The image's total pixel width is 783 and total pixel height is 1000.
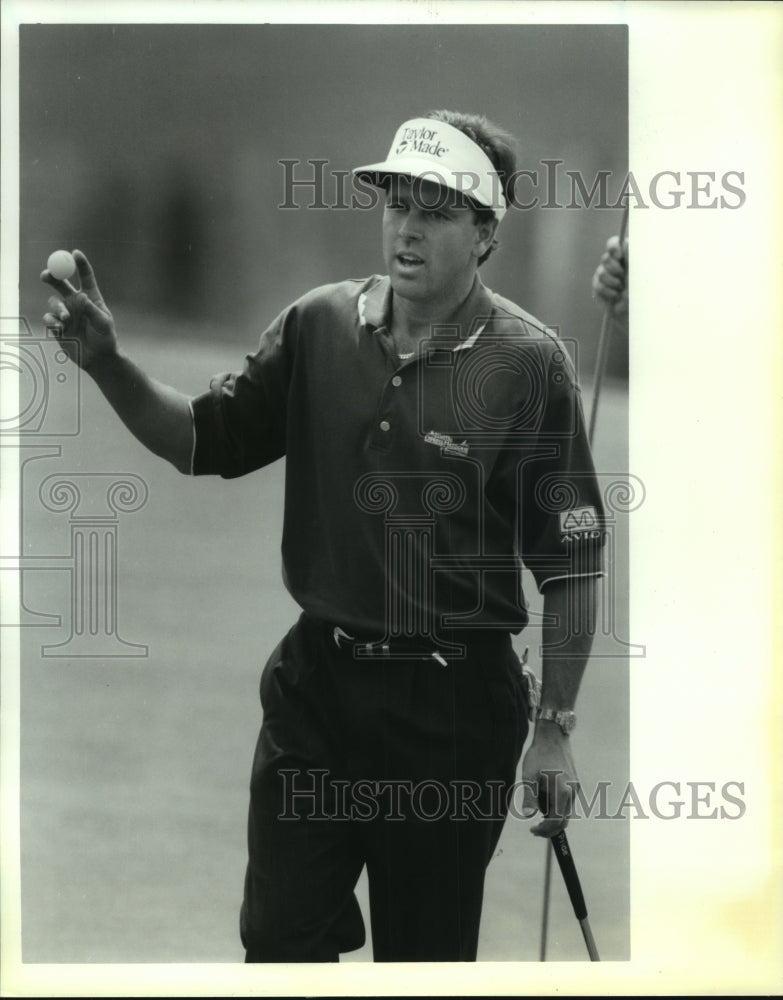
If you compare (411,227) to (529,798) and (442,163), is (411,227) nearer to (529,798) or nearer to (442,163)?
(442,163)

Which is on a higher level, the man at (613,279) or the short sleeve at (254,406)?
the man at (613,279)

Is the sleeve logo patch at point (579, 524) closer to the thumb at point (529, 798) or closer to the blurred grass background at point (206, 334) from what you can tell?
the blurred grass background at point (206, 334)

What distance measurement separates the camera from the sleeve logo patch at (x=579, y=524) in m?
3.40

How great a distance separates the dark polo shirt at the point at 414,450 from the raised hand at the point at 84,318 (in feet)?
0.95

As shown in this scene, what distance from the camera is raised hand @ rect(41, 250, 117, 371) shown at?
11.1ft

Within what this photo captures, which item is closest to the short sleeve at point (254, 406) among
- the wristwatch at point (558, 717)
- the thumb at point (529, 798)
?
the wristwatch at point (558, 717)

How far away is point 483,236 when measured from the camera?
3367 millimetres

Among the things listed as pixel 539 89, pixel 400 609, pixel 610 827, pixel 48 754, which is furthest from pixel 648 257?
pixel 48 754

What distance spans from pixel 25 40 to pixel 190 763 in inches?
74.8

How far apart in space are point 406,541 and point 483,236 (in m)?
0.78

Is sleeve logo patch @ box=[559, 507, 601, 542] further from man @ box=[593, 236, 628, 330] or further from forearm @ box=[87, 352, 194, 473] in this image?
forearm @ box=[87, 352, 194, 473]

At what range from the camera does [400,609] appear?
11.0 feet
